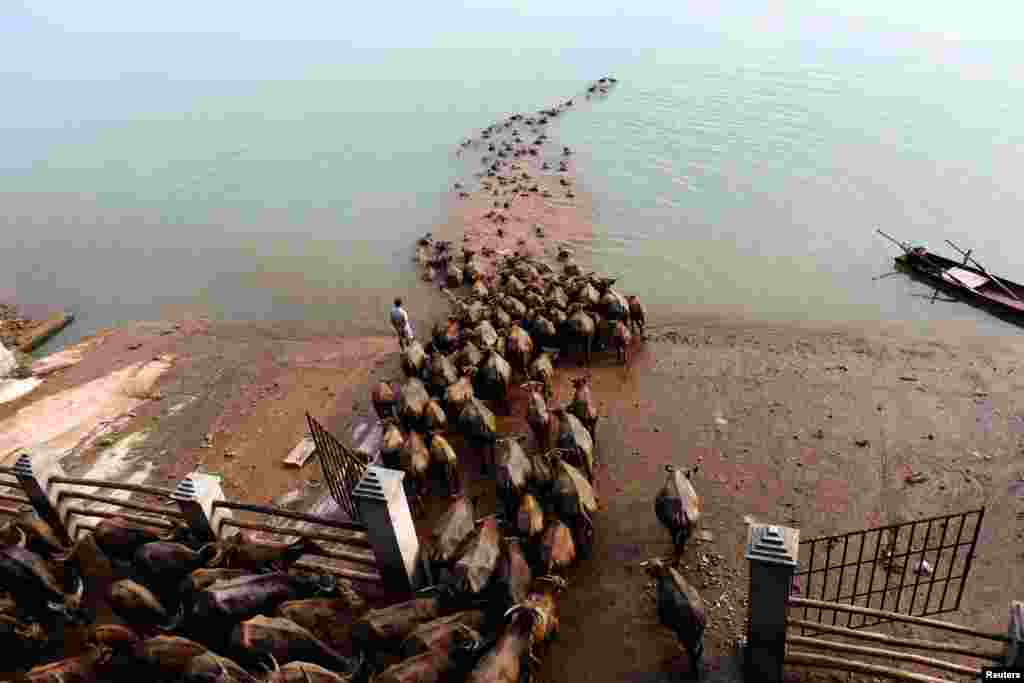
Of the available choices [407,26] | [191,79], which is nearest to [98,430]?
[191,79]

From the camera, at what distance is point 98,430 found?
1464 centimetres

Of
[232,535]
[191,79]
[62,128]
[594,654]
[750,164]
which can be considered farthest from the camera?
[191,79]

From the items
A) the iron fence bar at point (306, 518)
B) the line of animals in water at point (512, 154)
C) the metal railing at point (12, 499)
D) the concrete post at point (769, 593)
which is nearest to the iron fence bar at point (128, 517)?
the metal railing at point (12, 499)

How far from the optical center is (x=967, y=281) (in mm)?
17266

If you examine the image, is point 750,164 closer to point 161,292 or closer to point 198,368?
point 198,368

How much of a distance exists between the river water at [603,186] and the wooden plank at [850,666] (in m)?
11.0

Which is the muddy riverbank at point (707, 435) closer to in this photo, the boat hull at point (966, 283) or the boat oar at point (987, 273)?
the boat hull at point (966, 283)

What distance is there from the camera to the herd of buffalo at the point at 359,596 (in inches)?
293

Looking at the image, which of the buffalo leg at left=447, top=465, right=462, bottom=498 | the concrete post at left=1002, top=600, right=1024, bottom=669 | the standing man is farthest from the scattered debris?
the standing man

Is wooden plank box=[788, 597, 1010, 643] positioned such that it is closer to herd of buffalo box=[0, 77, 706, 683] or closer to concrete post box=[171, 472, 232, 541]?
herd of buffalo box=[0, 77, 706, 683]

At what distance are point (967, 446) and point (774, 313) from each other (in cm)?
638

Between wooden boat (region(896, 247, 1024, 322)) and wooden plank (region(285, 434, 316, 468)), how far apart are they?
16.2m

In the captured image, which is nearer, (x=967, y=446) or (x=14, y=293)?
(x=967, y=446)

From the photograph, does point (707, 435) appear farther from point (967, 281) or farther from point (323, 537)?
point (967, 281)
